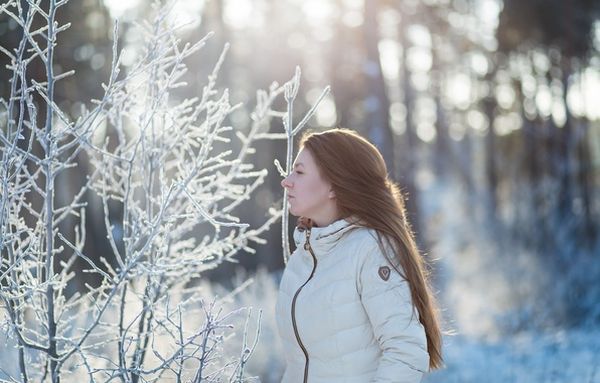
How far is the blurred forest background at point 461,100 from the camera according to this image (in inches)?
472

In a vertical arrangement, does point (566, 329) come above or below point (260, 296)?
below

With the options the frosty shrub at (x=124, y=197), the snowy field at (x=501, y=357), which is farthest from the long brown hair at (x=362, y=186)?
the snowy field at (x=501, y=357)

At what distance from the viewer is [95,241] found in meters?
16.0

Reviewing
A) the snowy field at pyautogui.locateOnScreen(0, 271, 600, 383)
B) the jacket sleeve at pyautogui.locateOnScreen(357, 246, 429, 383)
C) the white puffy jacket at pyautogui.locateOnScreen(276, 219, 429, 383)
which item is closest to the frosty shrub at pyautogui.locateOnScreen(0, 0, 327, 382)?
the white puffy jacket at pyautogui.locateOnScreen(276, 219, 429, 383)

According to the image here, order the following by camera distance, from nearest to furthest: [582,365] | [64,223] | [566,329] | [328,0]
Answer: [582,365]
[566,329]
[64,223]
[328,0]

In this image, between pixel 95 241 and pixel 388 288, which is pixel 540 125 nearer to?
pixel 95 241

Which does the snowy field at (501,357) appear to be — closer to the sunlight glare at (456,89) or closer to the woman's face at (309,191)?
the woman's face at (309,191)

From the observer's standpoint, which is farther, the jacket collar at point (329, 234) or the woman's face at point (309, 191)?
the woman's face at point (309, 191)

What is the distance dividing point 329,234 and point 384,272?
9.3 inches

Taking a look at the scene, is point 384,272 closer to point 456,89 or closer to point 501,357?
point 501,357

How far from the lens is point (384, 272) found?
259cm

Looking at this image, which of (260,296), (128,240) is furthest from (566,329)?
(128,240)

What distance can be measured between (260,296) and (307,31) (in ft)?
39.5

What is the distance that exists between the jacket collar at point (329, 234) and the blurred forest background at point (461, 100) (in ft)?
24.8
